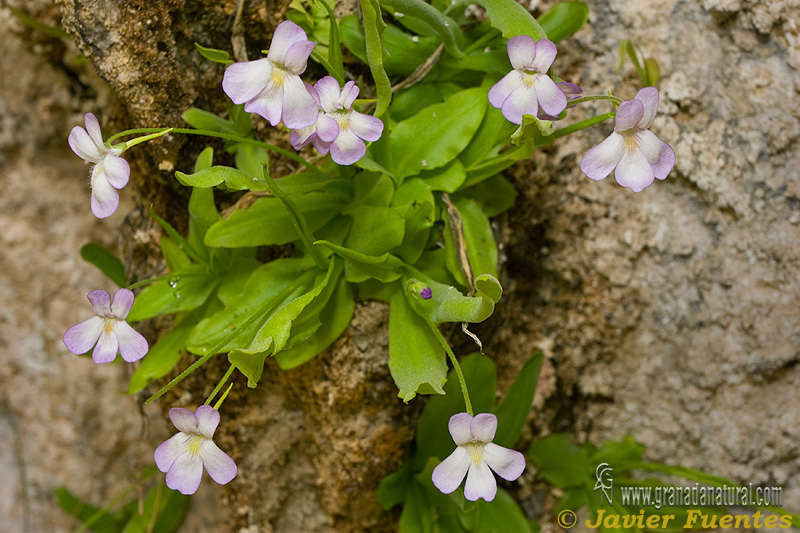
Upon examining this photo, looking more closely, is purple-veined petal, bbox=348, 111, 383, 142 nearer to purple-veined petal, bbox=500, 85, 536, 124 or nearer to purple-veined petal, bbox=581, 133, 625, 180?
purple-veined petal, bbox=500, 85, 536, 124

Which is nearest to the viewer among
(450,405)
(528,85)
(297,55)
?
(297,55)

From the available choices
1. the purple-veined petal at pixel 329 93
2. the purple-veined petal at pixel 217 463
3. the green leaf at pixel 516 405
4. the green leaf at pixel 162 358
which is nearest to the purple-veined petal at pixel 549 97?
the purple-veined petal at pixel 329 93

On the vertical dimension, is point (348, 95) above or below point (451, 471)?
above

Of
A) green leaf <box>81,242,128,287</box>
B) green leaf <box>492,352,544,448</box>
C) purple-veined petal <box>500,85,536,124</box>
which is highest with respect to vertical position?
purple-veined petal <box>500,85,536,124</box>

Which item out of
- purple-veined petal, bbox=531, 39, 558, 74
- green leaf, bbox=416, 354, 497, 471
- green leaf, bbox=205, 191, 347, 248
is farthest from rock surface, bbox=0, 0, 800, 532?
purple-veined petal, bbox=531, 39, 558, 74

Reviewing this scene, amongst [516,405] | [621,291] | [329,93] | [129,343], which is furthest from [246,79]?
[621,291]

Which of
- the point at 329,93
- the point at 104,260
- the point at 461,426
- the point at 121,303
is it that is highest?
the point at 329,93

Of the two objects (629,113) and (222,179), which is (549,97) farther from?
(222,179)
